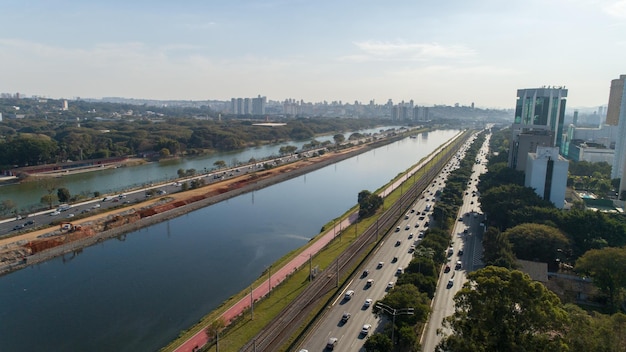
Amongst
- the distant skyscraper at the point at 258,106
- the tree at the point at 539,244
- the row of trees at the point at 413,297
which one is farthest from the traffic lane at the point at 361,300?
the distant skyscraper at the point at 258,106

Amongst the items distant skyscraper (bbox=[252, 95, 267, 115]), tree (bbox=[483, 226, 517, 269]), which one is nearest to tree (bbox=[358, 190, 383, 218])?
tree (bbox=[483, 226, 517, 269])

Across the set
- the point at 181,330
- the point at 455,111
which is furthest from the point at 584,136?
the point at 455,111

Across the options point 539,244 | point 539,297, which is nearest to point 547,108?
point 539,244

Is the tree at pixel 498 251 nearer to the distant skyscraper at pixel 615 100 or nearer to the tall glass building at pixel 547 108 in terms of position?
the tall glass building at pixel 547 108

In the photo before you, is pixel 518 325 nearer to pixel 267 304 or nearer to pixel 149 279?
pixel 267 304

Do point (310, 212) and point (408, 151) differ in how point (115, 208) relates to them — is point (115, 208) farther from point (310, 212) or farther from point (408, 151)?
point (408, 151)

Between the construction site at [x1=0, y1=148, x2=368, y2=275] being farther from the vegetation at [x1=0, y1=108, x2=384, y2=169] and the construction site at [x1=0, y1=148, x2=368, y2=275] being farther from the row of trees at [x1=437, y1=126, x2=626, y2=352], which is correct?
the vegetation at [x1=0, y1=108, x2=384, y2=169]

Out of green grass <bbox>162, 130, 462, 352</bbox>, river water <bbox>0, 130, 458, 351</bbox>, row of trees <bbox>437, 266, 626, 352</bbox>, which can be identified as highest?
row of trees <bbox>437, 266, 626, 352</bbox>

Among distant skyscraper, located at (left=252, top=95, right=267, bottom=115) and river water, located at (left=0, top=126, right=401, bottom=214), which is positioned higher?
distant skyscraper, located at (left=252, top=95, right=267, bottom=115)
